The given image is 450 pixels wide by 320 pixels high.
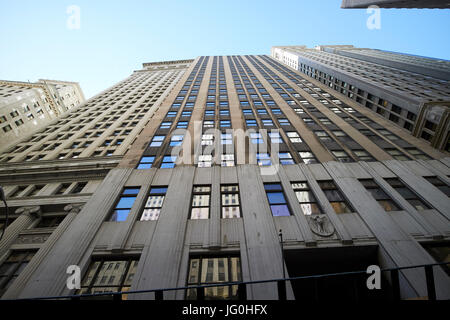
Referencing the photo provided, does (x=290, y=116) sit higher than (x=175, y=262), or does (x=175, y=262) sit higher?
(x=290, y=116)

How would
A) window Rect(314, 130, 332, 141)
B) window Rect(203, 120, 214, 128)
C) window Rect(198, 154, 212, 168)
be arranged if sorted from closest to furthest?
window Rect(198, 154, 212, 168) < window Rect(314, 130, 332, 141) < window Rect(203, 120, 214, 128)

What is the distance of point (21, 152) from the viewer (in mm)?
27297

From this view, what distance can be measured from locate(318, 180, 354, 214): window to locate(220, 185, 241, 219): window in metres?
6.67

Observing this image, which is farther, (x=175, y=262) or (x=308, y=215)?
(x=308, y=215)

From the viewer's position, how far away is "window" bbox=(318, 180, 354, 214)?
1371 cm

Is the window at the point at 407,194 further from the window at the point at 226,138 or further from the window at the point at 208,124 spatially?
the window at the point at 208,124

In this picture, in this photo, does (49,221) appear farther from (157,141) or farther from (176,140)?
(176,140)

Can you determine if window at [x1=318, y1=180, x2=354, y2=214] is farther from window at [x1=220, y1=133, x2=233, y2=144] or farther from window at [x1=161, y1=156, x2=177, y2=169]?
window at [x1=161, y1=156, x2=177, y2=169]

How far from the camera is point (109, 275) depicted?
10391 mm

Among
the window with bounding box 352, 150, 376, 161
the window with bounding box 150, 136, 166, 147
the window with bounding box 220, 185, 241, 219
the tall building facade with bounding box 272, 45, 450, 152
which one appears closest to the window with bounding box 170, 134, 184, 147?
the window with bounding box 150, 136, 166, 147

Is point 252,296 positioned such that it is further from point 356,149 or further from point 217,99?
point 217,99

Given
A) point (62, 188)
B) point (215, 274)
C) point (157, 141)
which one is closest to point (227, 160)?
point (157, 141)

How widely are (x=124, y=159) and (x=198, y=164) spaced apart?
7.05 metres
